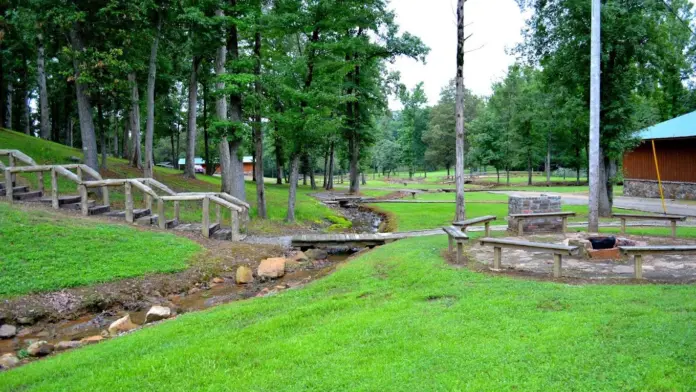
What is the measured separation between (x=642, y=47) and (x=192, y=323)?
15.6 meters

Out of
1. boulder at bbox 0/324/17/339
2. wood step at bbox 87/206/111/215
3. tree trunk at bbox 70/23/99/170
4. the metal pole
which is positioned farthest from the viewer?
tree trunk at bbox 70/23/99/170

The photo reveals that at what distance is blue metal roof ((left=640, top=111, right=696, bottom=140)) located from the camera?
24.1m

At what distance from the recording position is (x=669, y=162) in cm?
2644

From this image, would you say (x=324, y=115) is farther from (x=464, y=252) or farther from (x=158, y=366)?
(x=158, y=366)

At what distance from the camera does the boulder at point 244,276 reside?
9.65m

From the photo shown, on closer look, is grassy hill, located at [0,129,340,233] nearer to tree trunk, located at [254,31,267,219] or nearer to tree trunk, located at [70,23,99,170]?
tree trunk, located at [254,31,267,219]

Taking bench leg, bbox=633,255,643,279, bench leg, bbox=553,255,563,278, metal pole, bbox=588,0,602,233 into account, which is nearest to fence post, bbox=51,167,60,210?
bench leg, bbox=553,255,563,278

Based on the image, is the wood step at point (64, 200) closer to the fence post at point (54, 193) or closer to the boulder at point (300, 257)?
the fence post at point (54, 193)

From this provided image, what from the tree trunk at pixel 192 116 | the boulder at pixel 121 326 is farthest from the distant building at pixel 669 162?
the boulder at pixel 121 326

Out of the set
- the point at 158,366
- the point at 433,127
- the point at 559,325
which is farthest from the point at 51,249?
the point at 433,127

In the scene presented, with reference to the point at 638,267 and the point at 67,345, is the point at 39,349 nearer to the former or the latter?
the point at 67,345

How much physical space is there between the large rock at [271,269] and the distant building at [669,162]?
2091 cm

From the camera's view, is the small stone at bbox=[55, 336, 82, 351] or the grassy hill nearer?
the small stone at bbox=[55, 336, 82, 351]

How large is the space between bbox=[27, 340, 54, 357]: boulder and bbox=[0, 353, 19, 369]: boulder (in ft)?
0.67
